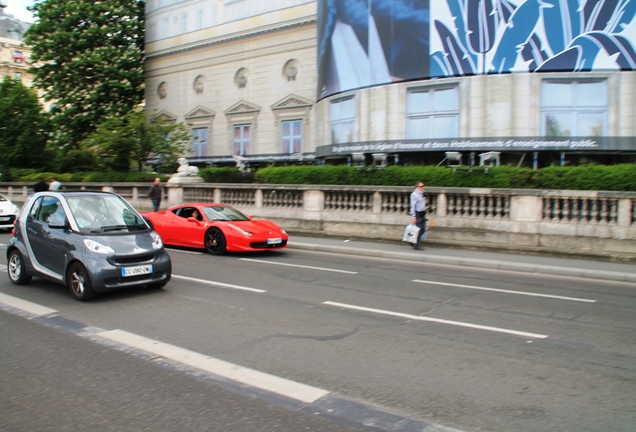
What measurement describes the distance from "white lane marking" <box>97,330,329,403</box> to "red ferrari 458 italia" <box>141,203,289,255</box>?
284 inches

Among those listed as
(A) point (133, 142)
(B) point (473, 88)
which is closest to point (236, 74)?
(A) point (133, 142)

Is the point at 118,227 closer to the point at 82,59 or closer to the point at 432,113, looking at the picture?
the point at 432,113

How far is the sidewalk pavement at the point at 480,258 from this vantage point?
12094 mm

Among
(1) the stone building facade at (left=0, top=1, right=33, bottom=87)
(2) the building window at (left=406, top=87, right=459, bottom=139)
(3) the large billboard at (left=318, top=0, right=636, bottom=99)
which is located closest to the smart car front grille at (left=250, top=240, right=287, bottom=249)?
(2) the building window at (left=406, top=87, right=459, bottom=139)

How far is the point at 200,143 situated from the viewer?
40.8 meters

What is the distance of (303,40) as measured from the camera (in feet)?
114

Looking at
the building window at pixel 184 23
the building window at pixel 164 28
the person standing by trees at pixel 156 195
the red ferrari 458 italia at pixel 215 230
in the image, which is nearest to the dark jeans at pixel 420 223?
the red ferrari 458 italia at pixel 215 230

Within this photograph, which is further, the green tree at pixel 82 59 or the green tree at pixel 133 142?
the green tree at pixel 82 59

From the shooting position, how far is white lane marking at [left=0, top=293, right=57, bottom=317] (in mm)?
7738

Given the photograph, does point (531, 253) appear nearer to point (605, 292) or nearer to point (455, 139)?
point (605, 292)

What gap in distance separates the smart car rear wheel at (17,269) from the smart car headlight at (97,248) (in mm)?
1944

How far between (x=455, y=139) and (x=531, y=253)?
34.2 ft

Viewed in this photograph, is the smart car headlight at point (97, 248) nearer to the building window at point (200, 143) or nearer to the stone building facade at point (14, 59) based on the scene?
the building window at point (200, 143)

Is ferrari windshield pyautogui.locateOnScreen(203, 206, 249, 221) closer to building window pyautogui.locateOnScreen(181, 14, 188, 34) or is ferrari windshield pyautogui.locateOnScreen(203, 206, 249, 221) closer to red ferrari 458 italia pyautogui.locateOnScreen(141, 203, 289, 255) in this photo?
red ferrari 458 italia pyautogui.locateOnScreen(141, 203, 289, 255)
